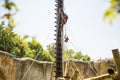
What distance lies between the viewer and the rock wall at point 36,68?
11743 mm

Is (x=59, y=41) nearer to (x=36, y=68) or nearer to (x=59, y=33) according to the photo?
(x=59, y=33)

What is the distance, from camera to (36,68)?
14.0 metres

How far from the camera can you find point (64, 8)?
578 inches

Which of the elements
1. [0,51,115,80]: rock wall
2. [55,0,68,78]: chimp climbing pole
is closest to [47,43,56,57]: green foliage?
[0,51,115,80]: rock wall

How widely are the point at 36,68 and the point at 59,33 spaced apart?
233 centimetres

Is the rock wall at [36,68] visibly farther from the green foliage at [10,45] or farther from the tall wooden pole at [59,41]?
the green foliage at [10,45]

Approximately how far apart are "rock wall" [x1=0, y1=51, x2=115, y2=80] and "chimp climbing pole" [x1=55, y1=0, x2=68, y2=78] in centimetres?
38

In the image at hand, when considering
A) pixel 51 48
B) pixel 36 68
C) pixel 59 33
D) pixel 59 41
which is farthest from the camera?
pixel 51 48

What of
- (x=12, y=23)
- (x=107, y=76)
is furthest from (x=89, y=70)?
(x=12, y=23)

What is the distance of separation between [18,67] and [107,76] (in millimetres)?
8335

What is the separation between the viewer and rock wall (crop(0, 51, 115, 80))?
11.7 metres

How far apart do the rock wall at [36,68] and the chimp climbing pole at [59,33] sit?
385 mm

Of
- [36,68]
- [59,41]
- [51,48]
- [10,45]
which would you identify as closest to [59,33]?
[59,41]

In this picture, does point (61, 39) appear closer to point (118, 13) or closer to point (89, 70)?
point (89, 70)
